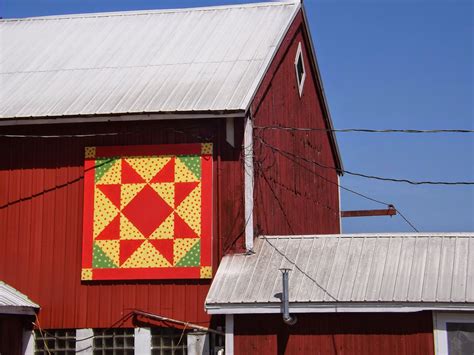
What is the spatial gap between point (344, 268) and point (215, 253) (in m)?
2.44

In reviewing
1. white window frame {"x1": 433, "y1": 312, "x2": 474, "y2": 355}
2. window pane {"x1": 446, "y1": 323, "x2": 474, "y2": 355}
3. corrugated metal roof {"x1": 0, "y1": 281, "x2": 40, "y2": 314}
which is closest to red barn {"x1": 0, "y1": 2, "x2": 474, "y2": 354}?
corrugated metal roof {"x1": 0, "y1": 281, "x2": 40, "y2": 314}

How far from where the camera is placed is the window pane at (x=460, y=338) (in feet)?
47.2

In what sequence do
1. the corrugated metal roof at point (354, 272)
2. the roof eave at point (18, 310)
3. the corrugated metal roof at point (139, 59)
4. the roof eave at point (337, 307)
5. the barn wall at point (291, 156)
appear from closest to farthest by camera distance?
the roof eave at point (337, 307) < the corrugated metal roof at point (354, 272) < the roof eave at point (18, 310) < the corrugated metal roof at point (139, 59) < the barn wall at point (291, 156)

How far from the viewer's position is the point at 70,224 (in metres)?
17.1

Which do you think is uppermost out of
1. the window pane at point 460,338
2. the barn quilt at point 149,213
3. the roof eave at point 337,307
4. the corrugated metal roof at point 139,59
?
the corrugated metal roof at point 139,59

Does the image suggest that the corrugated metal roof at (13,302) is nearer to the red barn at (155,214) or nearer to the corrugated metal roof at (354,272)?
the red barn at (155,214)

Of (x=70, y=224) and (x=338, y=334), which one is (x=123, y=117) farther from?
(x=338, y=334)

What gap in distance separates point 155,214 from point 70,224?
1.72 meters

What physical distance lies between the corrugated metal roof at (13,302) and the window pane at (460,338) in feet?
24.7

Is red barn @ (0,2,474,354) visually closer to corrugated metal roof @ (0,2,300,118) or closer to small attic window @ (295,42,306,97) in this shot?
corrugated metal roof @ (0,2,300,118)

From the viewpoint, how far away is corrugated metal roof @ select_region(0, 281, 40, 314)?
15930 millimetres

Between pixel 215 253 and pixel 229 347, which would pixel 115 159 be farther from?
pixel 229 347

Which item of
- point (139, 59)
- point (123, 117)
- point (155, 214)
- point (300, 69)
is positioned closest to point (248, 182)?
point (155, 214)

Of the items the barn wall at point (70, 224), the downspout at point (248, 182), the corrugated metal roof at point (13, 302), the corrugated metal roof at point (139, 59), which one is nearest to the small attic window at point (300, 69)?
the corrugated metal roof at point (139, 59)
